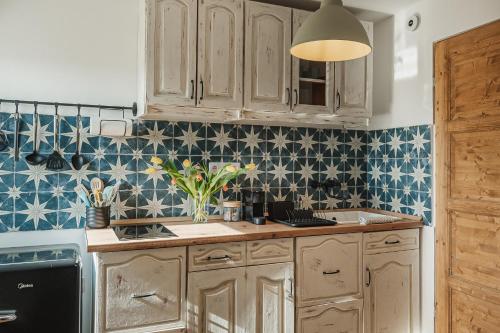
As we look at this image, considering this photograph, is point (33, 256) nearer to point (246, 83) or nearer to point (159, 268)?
point (159, 268)

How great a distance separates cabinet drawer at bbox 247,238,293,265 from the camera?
229cm

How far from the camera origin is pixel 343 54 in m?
2.08

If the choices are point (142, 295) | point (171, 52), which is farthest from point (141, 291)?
point (171, 52)

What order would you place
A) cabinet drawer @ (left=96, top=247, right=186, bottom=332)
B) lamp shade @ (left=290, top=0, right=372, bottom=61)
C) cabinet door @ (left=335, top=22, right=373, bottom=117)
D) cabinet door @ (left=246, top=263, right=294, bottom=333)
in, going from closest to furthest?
1. lamp shade @ (left=290, top=0, right=372, bottom=61)
2. cabinet drawer @ (left=96, top=247, right=186, bottom=332)
3. cabinet door @ (left=246, top=263, right=294, bottom=333)
4. cabinet door @ (left=335, top=22, right=373, bottom=117)

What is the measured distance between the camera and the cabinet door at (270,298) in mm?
2283

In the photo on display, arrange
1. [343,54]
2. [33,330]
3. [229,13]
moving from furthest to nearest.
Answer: [229,13]
[343,54]
[33,330]

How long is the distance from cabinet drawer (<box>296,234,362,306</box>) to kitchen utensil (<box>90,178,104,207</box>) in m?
1.21

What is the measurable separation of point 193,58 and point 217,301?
1392mm

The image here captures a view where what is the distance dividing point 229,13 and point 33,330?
2.00 meters

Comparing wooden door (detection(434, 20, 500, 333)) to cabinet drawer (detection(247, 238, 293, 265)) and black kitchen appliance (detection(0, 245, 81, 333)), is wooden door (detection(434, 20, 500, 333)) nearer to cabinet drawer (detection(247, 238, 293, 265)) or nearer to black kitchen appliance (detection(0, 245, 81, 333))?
cabinet drawer (detection(247, 238, 293, 265))

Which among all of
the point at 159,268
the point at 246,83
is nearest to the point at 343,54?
the point at 246,83

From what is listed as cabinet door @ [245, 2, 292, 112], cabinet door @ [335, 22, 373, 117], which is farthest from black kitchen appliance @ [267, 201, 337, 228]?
cabinet door @ [335, 22, 373, 117]

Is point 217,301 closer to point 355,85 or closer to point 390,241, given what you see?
point 390,241

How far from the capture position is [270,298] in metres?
2.33
